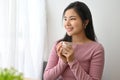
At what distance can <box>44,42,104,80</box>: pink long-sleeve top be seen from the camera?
1.33 metres

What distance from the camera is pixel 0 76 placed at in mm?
745

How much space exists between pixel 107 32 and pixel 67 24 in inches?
18.4

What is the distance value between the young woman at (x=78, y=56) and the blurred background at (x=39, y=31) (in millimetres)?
292

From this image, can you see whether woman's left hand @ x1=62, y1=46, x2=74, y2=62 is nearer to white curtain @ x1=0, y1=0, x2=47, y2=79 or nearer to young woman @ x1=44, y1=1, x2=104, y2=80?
young woman @ x1=44, y1=1, x2=104, y2=80

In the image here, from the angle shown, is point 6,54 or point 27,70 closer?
point 6,54

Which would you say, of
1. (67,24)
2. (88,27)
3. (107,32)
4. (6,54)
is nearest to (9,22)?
(6,54)

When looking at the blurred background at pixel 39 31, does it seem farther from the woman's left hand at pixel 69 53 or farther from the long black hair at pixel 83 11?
the woman's left hand at pixel 69 53

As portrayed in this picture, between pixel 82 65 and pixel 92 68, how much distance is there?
0.07 metres

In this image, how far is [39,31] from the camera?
1.83 meters

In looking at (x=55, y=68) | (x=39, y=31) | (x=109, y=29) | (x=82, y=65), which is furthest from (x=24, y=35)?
(x=109, y=29)

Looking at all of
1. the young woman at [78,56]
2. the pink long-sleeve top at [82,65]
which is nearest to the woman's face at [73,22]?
the young woman at [78,56]

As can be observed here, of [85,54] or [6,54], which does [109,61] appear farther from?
[6,54]

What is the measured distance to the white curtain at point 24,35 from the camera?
1452 millimetres

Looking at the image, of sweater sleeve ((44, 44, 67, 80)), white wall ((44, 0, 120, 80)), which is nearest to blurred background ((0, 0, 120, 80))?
white wall ((44, 0, 120, 80))
